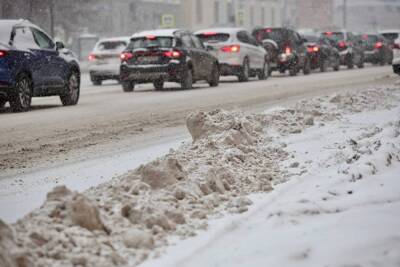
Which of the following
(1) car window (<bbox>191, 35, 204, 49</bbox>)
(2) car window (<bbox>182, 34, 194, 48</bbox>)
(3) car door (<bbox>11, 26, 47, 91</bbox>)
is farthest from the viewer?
(1) car window (<bbox>191, 35, 204, 49</bbox>)

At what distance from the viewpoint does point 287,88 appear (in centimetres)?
2341

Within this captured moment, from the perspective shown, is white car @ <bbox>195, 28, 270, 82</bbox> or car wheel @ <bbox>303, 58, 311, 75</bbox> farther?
car wheel @ <bbox>303, 58, 311, 75</bbox>

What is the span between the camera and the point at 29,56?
53.8 feet

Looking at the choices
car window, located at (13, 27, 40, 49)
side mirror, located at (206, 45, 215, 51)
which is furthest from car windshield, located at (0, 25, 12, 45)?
side mirror, located at (206, 45, 215, 51)

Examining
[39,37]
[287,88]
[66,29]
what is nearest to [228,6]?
[66,29]

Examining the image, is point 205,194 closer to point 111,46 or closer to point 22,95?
point 22,95

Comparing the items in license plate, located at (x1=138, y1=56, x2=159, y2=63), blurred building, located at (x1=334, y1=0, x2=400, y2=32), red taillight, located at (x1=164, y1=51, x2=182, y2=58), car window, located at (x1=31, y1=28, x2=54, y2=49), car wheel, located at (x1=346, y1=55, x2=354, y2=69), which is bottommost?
blurred building, located at (x1=334, y1=0, x2=400, y2=32)

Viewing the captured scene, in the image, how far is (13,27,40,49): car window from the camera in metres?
16.4

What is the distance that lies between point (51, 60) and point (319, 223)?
490 inches

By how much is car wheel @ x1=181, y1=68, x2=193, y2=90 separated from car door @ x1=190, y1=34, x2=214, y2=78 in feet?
2.30

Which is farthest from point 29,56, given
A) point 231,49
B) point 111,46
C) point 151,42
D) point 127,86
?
point 111,46

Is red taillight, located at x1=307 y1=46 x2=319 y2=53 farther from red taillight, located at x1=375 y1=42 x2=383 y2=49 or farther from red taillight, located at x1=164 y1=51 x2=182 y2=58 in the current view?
red taillight, located at x1=164 y1=51 x2=182 y2=58

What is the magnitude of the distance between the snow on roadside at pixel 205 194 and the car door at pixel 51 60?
7.13m

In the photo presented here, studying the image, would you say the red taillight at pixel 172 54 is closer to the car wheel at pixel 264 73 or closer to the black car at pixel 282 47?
the car wheel at pixel 264 73
